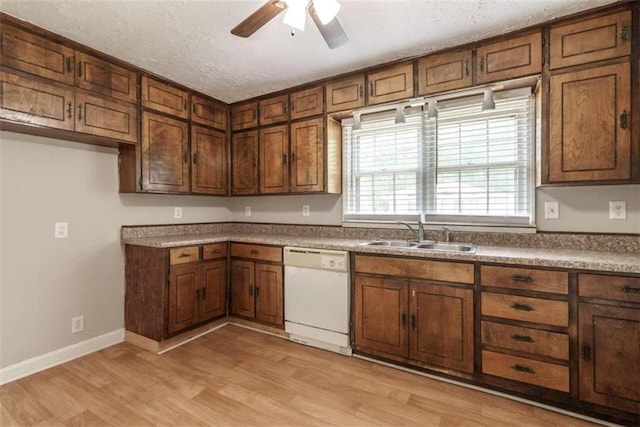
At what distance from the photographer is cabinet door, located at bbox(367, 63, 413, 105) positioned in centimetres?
249

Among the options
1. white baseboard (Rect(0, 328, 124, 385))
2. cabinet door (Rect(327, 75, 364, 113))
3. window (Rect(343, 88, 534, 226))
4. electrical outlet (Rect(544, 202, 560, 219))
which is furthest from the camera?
cabinet door (Rect(327, 75, 364, 113))

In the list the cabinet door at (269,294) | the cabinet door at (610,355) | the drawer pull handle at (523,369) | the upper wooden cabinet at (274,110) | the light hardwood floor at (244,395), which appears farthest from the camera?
the upper wooden cabinet at (274,110)

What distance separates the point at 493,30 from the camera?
212 cm

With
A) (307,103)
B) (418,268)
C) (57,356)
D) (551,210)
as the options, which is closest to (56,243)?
(57,356)

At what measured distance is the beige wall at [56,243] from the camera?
2158 mm

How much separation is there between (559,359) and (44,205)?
12.1 feet

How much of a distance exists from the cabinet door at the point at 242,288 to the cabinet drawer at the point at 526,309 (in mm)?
2026

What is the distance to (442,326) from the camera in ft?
6.84

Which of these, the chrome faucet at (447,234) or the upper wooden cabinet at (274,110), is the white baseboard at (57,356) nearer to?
the upper wooden cabinet at (274,110)

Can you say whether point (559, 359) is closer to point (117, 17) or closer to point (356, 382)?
point (356, 382)

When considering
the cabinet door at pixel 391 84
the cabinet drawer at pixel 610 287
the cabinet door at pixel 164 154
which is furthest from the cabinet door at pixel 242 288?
the cabinet drawer at pixel 610 287

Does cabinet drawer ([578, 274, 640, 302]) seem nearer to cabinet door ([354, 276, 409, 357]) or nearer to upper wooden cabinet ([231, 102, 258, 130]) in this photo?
cabinet door ([354, 276, 409, 357])

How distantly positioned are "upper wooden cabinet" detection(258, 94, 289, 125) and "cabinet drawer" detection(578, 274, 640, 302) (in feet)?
8.84

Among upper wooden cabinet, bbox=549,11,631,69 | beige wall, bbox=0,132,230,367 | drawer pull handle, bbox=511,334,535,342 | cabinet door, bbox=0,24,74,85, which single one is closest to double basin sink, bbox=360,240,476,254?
drawer pull handle, bbox=511,334,535,342
